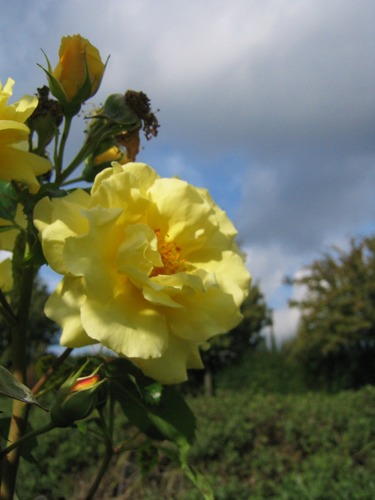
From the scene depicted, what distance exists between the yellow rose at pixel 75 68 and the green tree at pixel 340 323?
10308mm

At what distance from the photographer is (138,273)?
0.68 m

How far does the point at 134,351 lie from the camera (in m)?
0.66

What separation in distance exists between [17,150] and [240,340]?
11.3 meters

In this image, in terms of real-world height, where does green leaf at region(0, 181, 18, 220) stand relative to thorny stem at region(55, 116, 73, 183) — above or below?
below

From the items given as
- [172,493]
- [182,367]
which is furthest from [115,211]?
[172,493]

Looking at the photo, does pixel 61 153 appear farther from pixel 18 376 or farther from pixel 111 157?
Result: pixel 18 376

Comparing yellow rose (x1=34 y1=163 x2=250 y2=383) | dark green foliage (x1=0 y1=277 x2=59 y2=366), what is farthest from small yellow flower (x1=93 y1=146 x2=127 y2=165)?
dark green foliage (x1=0 y1=277 x2=59 y2=366)

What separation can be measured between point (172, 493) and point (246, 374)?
273 inches

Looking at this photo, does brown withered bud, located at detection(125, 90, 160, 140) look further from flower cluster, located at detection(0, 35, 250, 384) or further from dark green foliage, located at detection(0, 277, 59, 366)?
dark green foliage, located at detection(0, 277, 59, 366)

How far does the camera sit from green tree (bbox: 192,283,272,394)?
11.0m

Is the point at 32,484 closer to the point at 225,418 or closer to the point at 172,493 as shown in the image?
the point at 172,493

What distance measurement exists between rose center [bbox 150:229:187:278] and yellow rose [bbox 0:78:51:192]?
0.55 ft

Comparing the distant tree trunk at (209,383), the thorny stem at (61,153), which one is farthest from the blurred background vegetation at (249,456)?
the distant tree trunk at (209,383)

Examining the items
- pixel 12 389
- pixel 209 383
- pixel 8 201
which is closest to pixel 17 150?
pixel 8 201
